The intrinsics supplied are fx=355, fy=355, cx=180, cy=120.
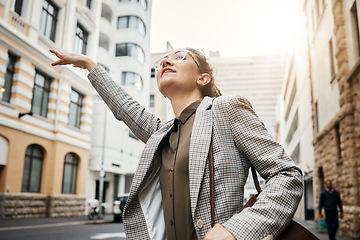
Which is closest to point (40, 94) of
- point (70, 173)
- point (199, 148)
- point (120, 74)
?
point (70, 173)

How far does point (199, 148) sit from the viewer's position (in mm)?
1388

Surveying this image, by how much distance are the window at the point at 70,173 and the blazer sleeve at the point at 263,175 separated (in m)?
18.3

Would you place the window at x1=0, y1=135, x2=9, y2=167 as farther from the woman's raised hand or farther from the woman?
the woman

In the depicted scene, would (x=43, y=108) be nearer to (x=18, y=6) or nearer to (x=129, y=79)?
(x=18, y=6)

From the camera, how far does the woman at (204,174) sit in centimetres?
120

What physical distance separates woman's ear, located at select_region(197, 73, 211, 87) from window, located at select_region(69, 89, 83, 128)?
18078mm

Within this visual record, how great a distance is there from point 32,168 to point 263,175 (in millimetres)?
16137

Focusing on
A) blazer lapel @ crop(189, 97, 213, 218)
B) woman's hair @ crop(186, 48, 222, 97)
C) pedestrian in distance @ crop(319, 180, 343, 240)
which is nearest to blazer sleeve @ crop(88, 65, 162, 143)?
woman's hair @ crop(186, 48, 222, 97)

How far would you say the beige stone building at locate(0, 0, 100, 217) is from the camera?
541 inches

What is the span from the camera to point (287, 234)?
1195mm

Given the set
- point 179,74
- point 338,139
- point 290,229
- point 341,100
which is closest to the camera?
point 290,229

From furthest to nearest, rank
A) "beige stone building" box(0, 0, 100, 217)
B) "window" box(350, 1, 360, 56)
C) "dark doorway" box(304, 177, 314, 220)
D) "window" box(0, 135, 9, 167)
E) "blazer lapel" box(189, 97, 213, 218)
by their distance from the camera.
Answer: "dark doorway" box(304, 177, 314, 220), "beige stone building" box(0, 0, 100, 217), "window" box(0, 135, 9, 167), "window" box(350, 1, 360, 56), "blazer lapel" box(189, 97, 213, 218)

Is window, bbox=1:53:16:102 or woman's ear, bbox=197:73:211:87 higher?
window, bbox=1:53:16:102

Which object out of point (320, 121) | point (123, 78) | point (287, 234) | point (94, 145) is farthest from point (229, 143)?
point (123, 78)
